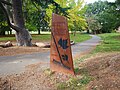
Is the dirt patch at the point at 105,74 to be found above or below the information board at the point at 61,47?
below

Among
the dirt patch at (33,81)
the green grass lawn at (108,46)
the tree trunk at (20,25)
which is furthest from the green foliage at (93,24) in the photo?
the dirt patch at (33,81)

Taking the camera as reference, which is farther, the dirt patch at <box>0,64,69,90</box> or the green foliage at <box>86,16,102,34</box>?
the green foliage at <box>86,16,102,34</box>

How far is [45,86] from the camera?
632cm

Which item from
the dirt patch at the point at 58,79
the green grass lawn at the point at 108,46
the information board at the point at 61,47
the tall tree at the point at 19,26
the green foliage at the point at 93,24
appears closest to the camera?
the dirt patch at the point at 58,79

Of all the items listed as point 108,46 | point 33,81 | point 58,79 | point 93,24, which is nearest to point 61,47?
point 58,79

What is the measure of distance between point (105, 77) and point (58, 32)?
220 cm

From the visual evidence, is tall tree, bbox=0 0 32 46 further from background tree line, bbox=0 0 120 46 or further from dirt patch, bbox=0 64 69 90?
dirt patch, bbox=0 64 69 90

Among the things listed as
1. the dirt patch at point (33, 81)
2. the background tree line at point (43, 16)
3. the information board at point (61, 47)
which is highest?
the background tree line at point (43, 16)

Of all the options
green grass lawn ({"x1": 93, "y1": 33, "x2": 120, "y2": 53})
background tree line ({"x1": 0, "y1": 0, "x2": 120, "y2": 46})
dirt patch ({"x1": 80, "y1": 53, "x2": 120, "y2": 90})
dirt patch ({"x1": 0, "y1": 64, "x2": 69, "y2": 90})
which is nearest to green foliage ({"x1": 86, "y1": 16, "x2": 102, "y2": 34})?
background tree line ({"x1": 0, "y1": 0, "x2": 120, "y2": 46})

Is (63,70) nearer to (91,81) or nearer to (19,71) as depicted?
(91,81)

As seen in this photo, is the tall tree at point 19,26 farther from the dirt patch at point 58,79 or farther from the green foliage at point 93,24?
the green foliage at point 93,24

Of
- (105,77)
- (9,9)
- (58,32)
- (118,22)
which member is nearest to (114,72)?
(105,77)

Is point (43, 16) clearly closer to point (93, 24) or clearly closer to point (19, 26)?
point (19, 26)

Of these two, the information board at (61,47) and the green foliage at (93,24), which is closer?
the information board at (61,47)
